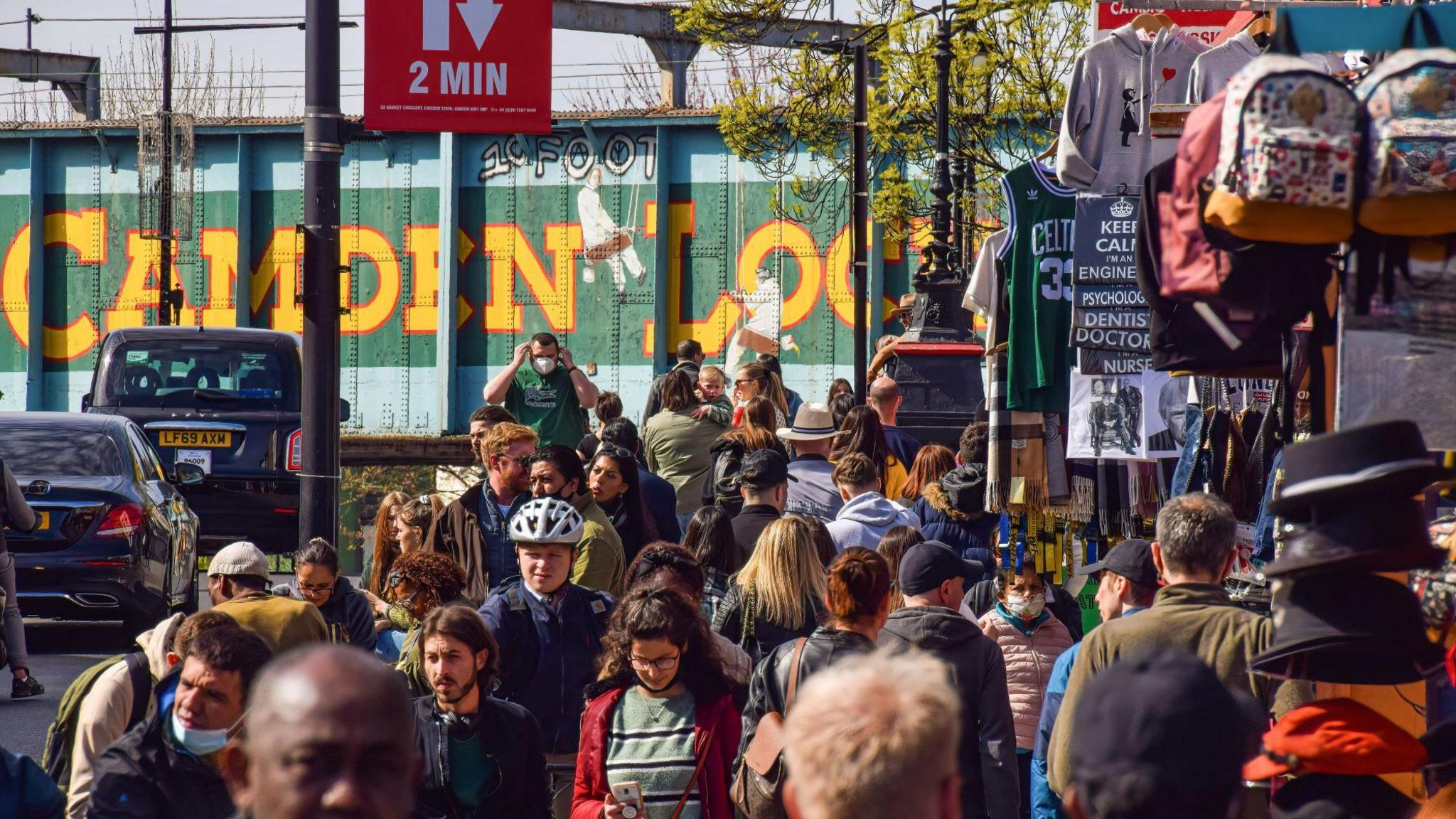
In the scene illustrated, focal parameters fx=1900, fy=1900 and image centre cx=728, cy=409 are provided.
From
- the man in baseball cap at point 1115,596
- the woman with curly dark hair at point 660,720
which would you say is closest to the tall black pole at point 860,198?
the man in baseball cap at point 1115,596

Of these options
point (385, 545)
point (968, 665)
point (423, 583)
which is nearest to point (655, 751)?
point (968, 665)

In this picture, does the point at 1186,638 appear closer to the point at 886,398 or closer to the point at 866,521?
the point at 866,521

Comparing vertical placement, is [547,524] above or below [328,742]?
below

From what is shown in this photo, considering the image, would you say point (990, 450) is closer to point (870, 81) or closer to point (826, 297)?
point (870, 81)

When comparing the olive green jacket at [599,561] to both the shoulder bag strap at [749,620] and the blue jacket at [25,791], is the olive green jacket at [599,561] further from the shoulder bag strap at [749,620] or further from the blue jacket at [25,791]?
the blue jacket at [25,791]

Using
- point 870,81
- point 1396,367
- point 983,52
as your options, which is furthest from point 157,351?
point 1396,367

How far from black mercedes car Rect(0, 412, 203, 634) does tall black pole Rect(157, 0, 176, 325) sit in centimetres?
1466

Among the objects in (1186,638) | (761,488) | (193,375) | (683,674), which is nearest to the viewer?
(1186,638)

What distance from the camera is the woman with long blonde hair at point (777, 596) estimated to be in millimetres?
6977

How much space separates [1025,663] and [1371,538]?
12.2 feet

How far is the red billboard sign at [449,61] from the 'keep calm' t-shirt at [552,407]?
2.24m

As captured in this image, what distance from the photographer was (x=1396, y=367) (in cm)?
409

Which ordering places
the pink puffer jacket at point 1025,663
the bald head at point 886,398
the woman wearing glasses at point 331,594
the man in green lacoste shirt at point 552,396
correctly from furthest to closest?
the bald head at point 886,398 → the man in green lacoste shirt at point 552,396 → the woman wearing glasses at point 331,594 → the pink puffer jacket at point 1025,663

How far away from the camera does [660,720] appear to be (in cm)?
577
